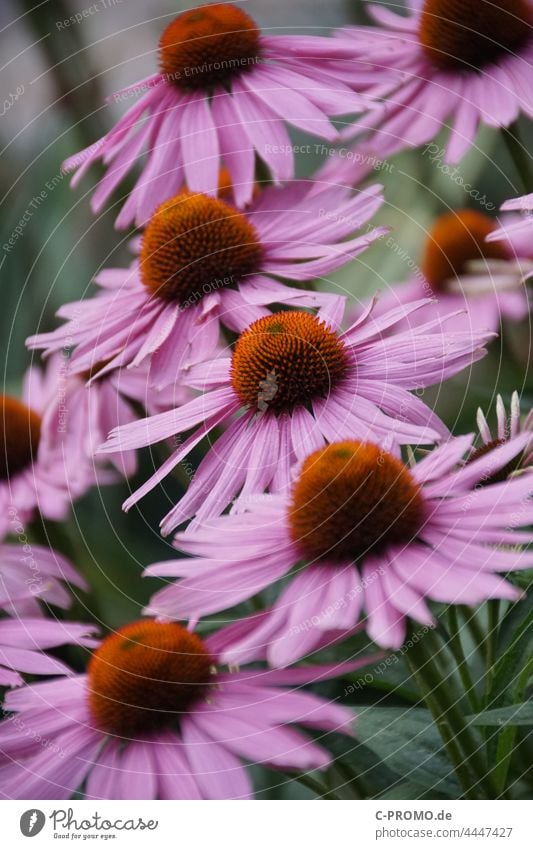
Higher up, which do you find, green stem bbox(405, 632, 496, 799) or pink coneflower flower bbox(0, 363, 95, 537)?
pink coneflower flower bbox(0, 363, 95, 537)

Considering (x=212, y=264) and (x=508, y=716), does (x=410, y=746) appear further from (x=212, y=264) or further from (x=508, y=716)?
(x=212, y=264)

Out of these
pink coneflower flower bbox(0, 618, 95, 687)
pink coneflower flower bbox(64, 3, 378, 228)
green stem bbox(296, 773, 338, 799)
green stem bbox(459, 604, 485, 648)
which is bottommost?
green stem bbox(296, 773, 338, 799)

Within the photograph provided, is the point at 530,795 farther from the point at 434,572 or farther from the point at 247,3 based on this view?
the point at 247,3

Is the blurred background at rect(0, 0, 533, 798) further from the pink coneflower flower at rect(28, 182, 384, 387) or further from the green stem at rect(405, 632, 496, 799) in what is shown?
the green stem at rect(405, 632, 496, 799)

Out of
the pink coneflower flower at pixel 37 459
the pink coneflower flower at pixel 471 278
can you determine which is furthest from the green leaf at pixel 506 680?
the pink coneflower flower at pixel 37 459

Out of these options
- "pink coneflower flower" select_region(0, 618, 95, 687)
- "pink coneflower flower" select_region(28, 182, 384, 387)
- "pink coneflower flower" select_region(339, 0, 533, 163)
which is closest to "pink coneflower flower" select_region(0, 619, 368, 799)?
"pink coneflower flower" select_region(0, 618, 95, 687)

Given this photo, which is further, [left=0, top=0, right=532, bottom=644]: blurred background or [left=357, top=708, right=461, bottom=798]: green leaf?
[left=0, top=0, right=532, bottom=644]: blurred background

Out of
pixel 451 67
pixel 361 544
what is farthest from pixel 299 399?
pixel 451 67
